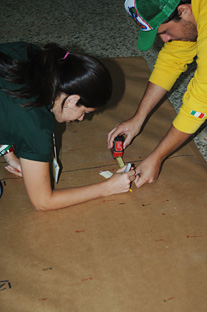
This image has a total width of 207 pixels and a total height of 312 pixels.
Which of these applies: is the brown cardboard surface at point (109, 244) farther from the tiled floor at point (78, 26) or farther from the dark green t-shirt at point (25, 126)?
the tiled floor at point (78, 26)

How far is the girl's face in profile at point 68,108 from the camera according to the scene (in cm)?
104

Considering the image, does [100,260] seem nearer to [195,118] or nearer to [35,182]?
[35,182]

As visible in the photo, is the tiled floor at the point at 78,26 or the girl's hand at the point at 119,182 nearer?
the girl's hand at the point at 119,182

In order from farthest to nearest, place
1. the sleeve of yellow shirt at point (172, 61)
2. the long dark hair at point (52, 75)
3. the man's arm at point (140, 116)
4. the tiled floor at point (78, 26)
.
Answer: the tiled floor at point (78, 26) → the man's arm at point (140, 116) → the sleeve of yellow shirt at point (172, 61) → the long dark hair at point (52, 75)

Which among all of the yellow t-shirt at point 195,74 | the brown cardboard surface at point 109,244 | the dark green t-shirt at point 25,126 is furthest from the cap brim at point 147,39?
the brown cardboard surface at point 109,244

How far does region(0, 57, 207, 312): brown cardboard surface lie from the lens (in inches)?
40.9

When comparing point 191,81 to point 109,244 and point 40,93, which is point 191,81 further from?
point 109,244

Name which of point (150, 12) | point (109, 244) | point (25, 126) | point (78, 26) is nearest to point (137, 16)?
point (150, 12)

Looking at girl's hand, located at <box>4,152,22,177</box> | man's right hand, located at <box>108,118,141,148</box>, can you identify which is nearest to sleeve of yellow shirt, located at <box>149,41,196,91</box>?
man's right hand, located at <box>108,118,141,148</box>

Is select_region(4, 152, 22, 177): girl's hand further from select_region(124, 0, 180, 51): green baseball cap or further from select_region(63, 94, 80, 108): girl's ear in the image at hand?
select_region(124, 0, 180, 51): green baseball cap

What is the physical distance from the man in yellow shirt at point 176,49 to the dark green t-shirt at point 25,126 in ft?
1.28

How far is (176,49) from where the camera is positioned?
1.36m

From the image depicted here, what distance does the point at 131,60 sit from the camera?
2.11 m

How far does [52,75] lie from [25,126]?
0.17 meters
